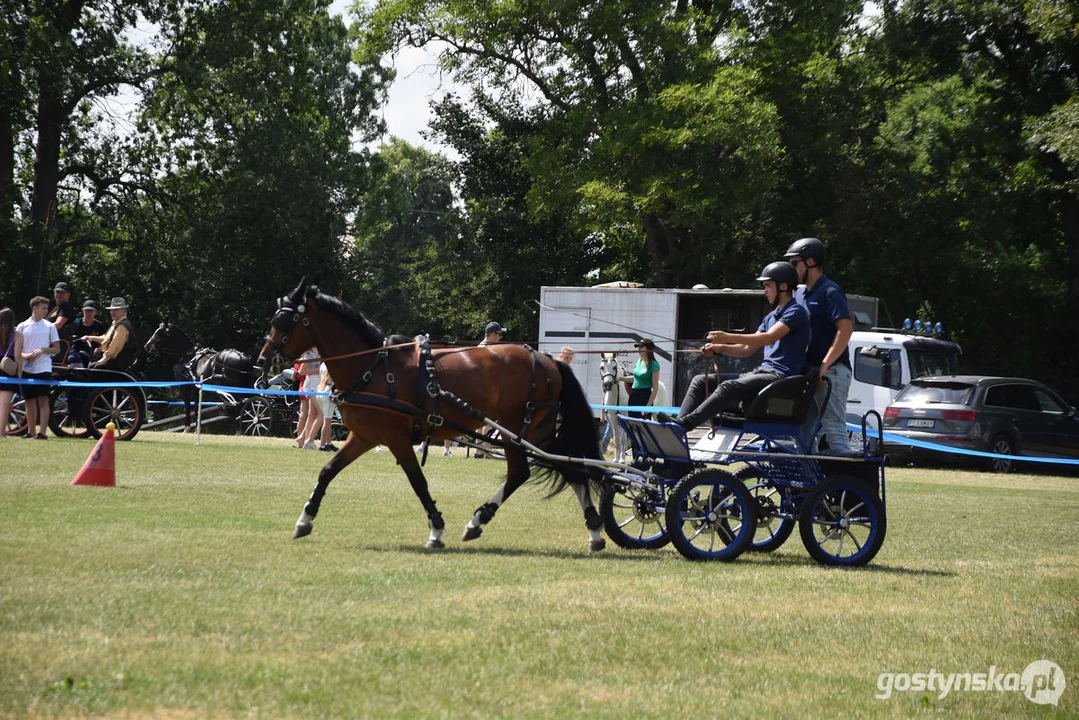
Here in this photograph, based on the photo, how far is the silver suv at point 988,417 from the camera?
24219 mm

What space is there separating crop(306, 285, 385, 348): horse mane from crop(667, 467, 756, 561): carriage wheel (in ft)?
8.98

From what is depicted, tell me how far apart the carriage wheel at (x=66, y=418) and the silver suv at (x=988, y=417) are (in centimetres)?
1442

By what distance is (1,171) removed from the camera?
33.7 meters

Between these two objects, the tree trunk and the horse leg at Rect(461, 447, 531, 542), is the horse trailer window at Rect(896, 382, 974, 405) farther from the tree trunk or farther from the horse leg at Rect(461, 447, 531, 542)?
the tree trunk

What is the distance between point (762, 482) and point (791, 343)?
1.17 meters

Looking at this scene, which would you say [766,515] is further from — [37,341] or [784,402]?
[37,341]

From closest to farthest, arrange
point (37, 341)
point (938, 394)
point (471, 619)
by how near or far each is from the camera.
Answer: point (471, 619)
point (37, 341)
point (938, 394)

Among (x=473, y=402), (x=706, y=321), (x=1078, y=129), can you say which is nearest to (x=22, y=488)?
(x=473, y=402)

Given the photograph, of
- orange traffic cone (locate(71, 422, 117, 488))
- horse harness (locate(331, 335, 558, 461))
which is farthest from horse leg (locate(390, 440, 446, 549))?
orange traffic cone (locate(71, 422, 117, 488))

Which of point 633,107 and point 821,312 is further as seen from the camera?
point 633,107

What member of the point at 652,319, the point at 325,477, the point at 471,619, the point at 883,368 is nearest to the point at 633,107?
the point at 652,319

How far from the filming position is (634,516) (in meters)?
10.3

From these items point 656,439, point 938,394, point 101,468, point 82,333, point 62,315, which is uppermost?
point 62,315

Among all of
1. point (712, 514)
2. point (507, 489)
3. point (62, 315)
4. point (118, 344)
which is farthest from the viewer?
point (62, 315)
